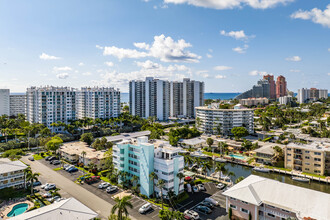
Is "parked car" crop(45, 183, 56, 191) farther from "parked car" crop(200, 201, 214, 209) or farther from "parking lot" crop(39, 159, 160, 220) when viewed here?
"parked car" crop(200, 201, 214, 209)

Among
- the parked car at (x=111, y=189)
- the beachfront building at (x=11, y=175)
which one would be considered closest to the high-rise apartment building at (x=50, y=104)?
the beachfront building at (x=11, y=175)

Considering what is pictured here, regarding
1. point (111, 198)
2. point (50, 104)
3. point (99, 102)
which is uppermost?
point (99, 102)

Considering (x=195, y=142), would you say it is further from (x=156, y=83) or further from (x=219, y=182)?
(x=156, y=83)

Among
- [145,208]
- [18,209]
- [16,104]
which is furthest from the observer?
[16,104]

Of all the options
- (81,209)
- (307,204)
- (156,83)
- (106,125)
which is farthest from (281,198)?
(156,83)

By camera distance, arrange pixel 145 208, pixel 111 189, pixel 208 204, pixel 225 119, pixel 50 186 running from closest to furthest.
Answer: pixel 145 208 < pixel 208 204 < pixel 111 189 < pixel 50 186 < pixel 225 119

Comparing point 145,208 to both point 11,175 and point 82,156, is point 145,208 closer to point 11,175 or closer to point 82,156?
point 11,175

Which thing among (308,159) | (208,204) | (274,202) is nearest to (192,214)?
(208,204)
